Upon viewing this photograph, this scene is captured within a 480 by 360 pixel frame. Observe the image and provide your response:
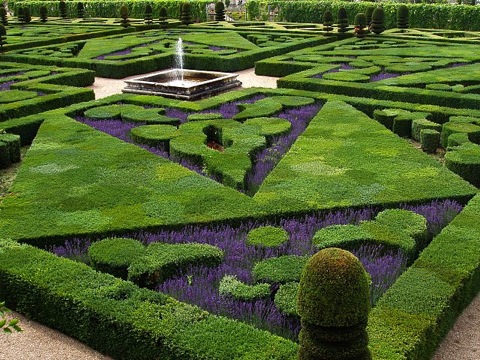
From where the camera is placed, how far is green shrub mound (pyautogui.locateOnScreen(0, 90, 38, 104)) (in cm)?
1379

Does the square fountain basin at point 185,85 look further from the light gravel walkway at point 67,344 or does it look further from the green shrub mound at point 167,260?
the light gravel walkway at point 67,344

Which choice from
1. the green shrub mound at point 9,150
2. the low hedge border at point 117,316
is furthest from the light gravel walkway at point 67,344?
the green shrub mound at point 9,150

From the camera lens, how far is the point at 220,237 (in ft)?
23.0

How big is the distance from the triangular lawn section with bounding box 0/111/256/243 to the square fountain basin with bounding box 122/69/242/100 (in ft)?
18.5

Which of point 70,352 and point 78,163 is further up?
point 78,163

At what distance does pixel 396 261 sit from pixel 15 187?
540cm

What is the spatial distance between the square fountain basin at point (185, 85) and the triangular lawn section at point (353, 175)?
553 cm

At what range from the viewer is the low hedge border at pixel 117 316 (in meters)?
4.78

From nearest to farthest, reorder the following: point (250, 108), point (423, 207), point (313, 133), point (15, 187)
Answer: point (423, 207), point (15, 187), point (313, 133), point (250, 108)

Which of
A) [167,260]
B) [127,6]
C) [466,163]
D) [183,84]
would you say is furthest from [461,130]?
[127,6]

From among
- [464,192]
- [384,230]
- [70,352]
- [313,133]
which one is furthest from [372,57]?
[70,352]

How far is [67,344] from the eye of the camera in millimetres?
5445

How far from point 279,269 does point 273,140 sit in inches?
193

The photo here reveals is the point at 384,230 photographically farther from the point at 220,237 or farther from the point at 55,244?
the point at 55,244
